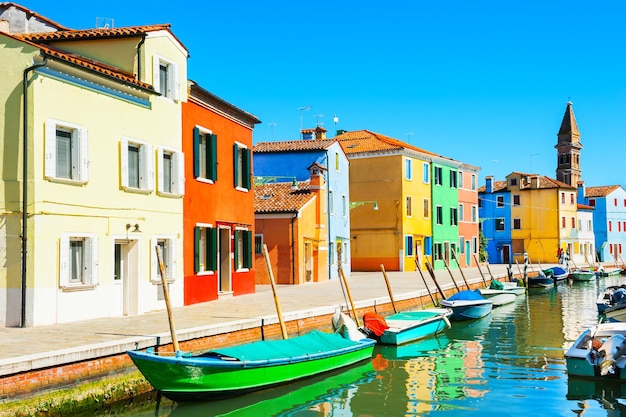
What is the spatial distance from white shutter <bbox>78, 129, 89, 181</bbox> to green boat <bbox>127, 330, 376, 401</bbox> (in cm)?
570

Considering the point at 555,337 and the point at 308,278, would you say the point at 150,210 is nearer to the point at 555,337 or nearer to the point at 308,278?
the point at 555,337

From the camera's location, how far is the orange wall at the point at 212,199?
20.7m

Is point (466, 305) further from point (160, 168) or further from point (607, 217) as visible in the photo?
point (607, 217)

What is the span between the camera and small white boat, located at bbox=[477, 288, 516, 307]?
99.0 feet

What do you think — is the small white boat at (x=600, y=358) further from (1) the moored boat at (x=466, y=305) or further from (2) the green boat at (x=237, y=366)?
(1) the moored boat at (x=466, y=305)

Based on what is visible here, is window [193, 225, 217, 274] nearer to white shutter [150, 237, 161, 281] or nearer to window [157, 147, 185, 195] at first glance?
window [157, 147, 185, 195]

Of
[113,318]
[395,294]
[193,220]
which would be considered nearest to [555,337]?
[395,294]

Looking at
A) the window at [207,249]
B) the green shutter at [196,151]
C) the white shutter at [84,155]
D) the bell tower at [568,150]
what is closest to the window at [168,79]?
the green shutter at [196,151]

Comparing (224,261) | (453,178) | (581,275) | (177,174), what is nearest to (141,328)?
(177,174)

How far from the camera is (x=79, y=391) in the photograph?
36.0ft

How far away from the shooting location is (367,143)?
47.1m

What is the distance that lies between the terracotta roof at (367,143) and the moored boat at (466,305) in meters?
19.6

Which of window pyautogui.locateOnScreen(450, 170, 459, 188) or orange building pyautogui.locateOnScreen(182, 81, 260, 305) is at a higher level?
window pyautogui.locateOnScreen(450, 170, 459, 188)

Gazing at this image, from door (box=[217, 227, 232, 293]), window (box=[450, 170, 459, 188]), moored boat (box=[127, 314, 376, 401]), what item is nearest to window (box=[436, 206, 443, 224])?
window (box=[450, 170, 459, 188])
